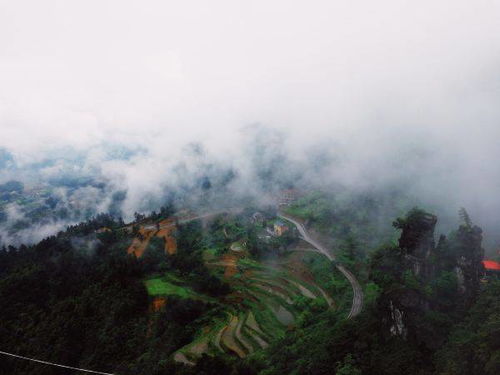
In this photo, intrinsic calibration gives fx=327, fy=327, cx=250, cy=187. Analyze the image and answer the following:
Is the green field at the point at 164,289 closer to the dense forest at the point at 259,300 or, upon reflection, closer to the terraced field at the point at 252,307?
the dense forest at the point at 259,300

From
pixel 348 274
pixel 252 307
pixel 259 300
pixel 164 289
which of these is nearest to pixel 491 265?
pixel 348 274

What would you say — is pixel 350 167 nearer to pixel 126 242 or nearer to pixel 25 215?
pixel 126 242

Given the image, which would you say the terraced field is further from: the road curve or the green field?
the green field

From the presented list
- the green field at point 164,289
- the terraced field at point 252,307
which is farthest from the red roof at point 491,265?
the green field at point 164,289

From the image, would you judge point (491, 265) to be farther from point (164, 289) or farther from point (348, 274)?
point (164, 289)

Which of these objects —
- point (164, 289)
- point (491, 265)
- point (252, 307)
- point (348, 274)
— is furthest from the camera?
point (164, 289)

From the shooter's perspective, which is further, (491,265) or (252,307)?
(252,307)

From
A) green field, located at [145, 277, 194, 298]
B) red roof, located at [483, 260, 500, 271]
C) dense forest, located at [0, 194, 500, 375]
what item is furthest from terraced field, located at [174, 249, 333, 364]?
red roof, located at [483, 260, 500, 271]

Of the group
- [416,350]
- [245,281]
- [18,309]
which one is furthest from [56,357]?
[416,350]
